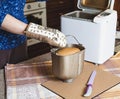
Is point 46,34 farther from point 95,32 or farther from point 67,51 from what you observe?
point 95,32

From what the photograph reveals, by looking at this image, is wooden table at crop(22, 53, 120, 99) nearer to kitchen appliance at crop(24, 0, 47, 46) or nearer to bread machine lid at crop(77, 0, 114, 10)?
bread machine lid at crop(77, 0, 114, 10)

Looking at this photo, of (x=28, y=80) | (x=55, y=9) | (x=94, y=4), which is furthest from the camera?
(x=55, y=9)

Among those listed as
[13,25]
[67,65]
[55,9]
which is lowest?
[55,9]

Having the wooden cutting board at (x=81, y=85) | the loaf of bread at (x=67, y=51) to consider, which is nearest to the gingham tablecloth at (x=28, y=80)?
the wooden cutting board at (x=81, y=85)

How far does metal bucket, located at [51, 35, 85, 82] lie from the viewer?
78 cm

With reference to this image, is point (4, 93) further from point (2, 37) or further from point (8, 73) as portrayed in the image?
point (2, 37)

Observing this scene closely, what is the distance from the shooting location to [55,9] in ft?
9.86

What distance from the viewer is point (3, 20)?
820 millimetres

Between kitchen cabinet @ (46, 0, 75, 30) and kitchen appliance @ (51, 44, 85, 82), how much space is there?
7.04 ft

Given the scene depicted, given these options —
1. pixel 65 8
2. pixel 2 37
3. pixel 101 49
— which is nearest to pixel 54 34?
A: pixel 101 49

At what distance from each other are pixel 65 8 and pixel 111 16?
2164 mm

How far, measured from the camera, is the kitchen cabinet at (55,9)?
293cm

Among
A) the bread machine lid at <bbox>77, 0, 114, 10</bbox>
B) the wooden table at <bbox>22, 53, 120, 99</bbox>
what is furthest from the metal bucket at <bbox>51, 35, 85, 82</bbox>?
the bread machine lid at <bbox>77, 0, 114, 10</bbox>

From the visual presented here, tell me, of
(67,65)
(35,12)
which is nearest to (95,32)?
(67,65)
